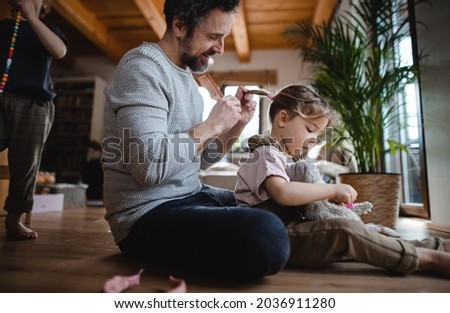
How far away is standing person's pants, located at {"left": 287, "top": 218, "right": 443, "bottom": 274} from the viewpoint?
78 centimetres

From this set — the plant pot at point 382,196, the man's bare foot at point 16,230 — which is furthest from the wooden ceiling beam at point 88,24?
the plant pot at point 382,196

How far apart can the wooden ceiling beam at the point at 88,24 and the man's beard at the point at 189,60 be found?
9.79ft

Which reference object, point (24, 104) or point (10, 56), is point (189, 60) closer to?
point (10, 56)

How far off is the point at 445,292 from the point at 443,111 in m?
1.18

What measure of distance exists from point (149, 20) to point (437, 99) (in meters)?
3.32

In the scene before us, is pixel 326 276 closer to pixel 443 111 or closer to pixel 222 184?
pixel 443 111

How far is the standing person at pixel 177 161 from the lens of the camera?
679 mm

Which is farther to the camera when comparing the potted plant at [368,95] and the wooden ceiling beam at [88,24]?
the wooden ceiling beam at [88,24]

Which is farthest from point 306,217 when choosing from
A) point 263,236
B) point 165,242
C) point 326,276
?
point 165,242

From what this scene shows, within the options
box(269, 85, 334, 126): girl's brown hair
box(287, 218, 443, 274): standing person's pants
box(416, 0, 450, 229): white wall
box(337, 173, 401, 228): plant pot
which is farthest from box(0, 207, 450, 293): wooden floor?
box(416, 0, 450, 229): white wall

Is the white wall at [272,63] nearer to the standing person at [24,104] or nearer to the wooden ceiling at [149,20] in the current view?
the wooden ceiling at [149,20]

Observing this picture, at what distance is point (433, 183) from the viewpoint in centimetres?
171

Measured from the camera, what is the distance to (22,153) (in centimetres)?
134

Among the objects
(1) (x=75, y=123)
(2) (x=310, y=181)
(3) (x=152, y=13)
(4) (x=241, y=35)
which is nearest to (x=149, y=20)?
(3) (x=152, y=13)
